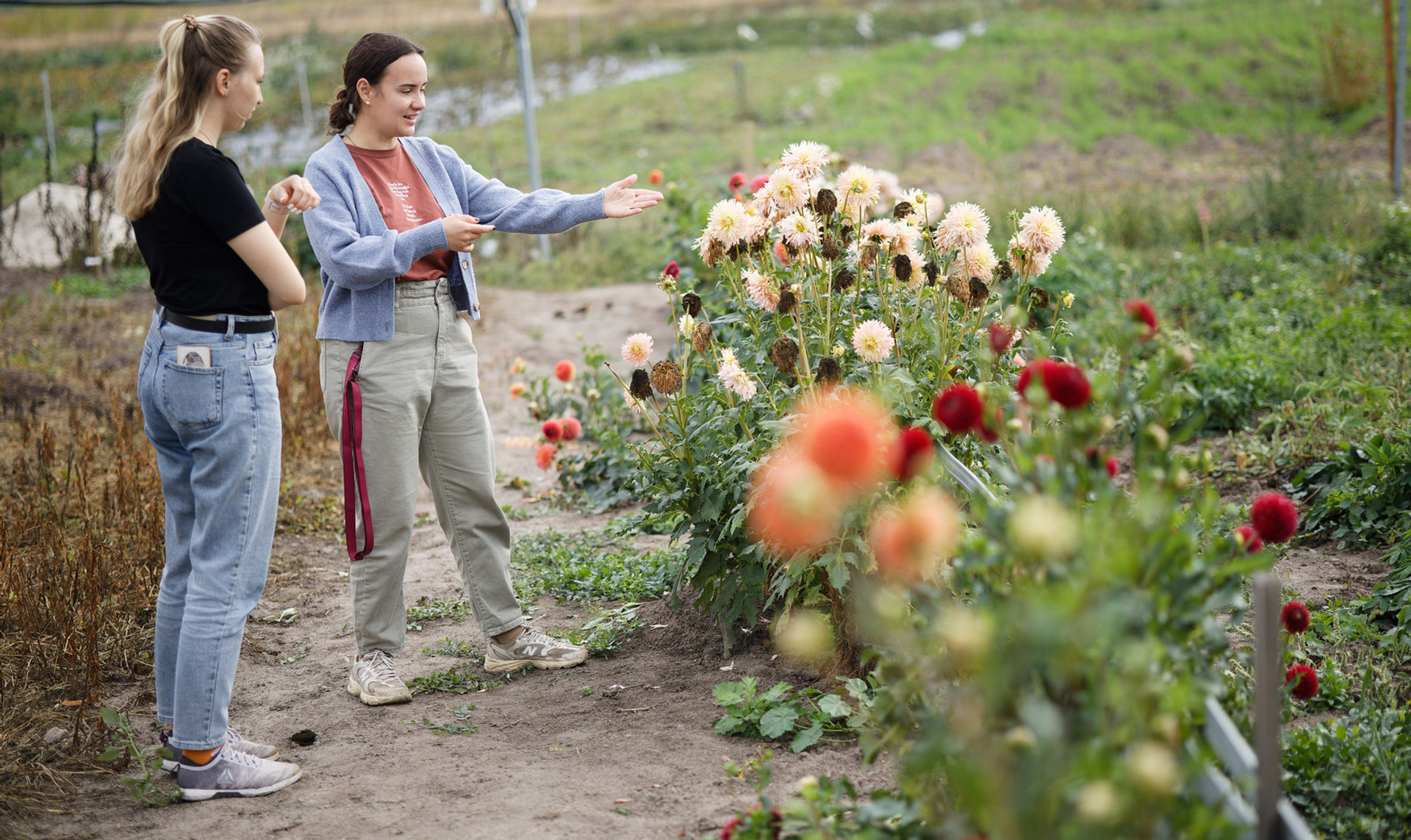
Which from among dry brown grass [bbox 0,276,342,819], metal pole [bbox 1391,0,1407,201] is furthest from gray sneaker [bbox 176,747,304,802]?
metal pole [bbox 1391,0,1407,201]

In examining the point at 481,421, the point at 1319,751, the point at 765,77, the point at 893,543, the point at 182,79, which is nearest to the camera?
the point at 893,543

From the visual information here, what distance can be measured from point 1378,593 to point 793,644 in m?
1.60

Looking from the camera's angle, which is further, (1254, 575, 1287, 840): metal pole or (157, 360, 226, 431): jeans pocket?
(157, 360, 226, 431): jeans pocket

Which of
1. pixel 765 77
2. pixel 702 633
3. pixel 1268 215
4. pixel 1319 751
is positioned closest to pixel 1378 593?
pixel 1319 751

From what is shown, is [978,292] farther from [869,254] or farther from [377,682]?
[377,682]

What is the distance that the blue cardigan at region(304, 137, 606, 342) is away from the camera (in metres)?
2.62

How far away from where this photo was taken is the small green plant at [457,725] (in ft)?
8.71

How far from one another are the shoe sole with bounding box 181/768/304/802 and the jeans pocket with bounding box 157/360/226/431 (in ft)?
2.76

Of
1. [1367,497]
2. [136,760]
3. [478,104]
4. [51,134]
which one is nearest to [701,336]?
[136,760]

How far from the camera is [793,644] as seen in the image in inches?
102

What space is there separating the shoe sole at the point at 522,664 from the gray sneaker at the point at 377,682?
24 centimetres

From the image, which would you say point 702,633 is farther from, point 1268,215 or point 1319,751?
point 1268,215

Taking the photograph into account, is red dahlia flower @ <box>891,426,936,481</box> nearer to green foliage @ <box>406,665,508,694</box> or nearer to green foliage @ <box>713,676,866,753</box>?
green foliage @ <box>713,676,866,753</box>

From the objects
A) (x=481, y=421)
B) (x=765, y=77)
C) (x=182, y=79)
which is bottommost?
(x=481, y=421)
